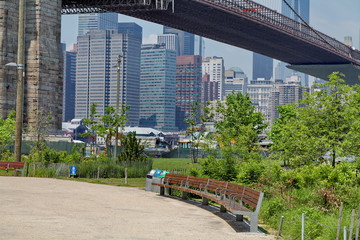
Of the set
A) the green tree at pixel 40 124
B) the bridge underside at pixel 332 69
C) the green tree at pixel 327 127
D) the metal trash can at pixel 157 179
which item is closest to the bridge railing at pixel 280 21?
the bridge underside at pixel 332 69

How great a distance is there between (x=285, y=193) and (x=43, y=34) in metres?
35.4

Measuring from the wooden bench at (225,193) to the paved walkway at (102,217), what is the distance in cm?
40

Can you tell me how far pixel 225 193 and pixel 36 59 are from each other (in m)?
34.6

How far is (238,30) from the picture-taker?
83.6 meters

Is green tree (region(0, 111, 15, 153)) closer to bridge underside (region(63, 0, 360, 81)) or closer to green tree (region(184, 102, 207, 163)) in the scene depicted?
green tree (region(184, 102, 207, 163))

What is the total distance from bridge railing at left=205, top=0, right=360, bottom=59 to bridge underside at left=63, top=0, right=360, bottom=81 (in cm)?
58

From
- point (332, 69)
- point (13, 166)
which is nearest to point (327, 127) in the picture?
point (13, 166)

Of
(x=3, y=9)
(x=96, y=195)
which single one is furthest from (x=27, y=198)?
(x=3, y=9)

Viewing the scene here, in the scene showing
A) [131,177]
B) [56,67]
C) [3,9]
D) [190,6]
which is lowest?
[131,177]

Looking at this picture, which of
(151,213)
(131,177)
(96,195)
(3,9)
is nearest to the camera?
(151,213)

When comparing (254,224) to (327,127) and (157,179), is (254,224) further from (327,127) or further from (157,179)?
(327,127)

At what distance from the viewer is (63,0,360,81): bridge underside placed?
7194cm

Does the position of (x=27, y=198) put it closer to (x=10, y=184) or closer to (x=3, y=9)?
(x=10, y=184)

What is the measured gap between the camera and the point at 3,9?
152 ft
